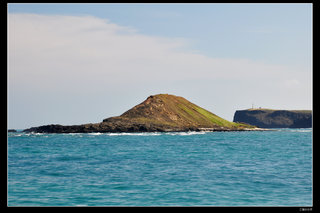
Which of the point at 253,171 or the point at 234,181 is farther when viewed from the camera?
the point at 253,171

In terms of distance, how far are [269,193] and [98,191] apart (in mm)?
10345

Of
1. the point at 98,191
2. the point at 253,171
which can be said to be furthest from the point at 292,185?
the point at 98,191

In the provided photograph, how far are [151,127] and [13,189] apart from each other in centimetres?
17096

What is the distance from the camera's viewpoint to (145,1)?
13.1m
